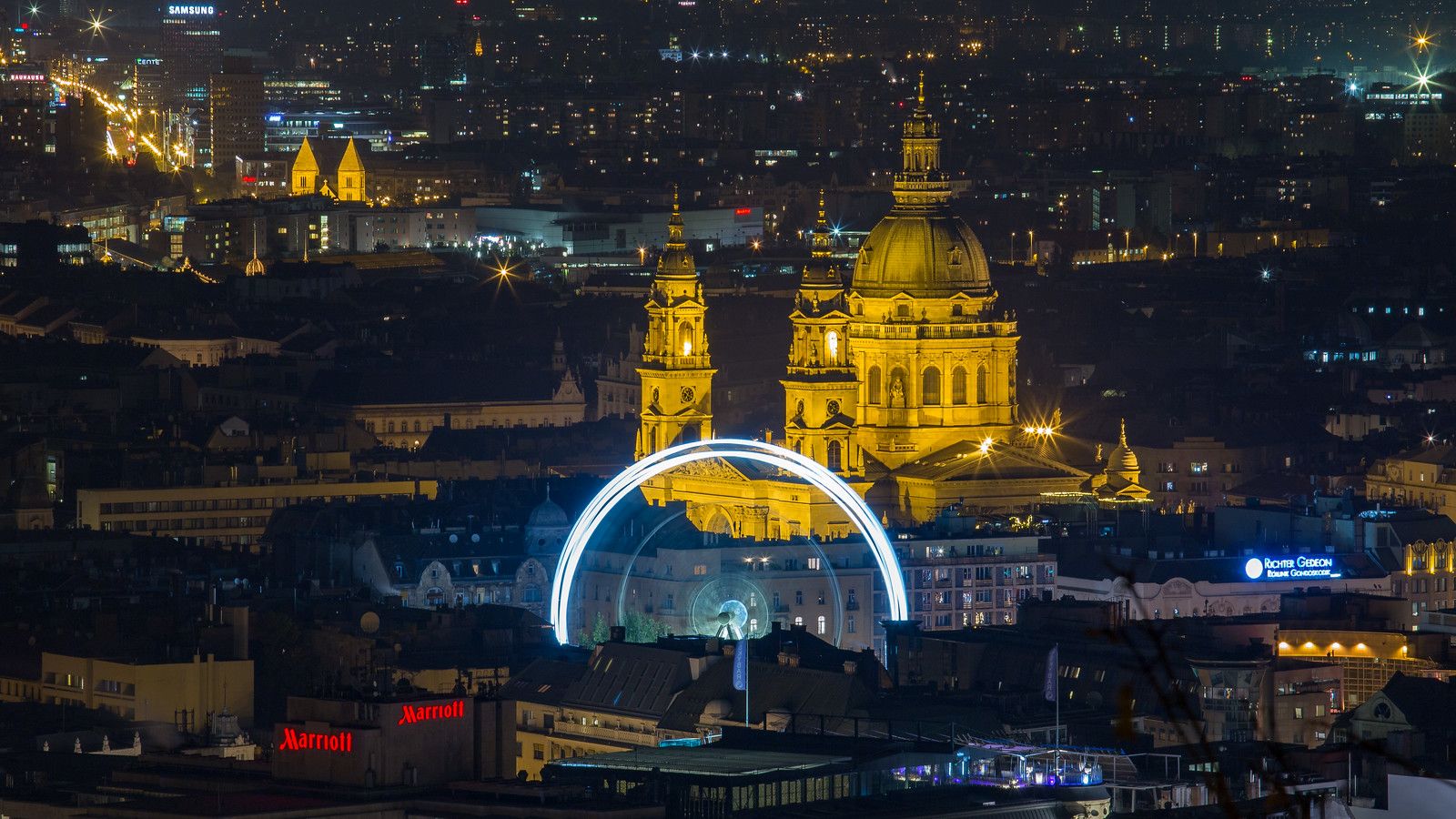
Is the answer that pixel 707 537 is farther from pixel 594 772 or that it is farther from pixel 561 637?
pixel 594 772

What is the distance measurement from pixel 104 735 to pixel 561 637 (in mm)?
17165

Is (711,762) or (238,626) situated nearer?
(711,762)

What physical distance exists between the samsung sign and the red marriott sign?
37873 mm

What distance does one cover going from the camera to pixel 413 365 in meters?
157

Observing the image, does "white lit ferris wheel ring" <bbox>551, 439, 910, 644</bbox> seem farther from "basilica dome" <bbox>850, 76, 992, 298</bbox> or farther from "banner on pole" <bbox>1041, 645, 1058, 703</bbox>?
"banner on pole" <bbox>1041, 645, 1058, 703</bbox>

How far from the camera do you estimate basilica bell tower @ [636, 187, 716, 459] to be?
375 feet

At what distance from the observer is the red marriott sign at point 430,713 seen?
64000mm

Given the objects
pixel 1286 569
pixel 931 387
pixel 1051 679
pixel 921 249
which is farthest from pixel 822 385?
pixel 1051 679

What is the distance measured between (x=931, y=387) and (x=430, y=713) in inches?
2023

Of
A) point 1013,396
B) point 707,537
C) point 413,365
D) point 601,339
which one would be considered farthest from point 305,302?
point 707,537

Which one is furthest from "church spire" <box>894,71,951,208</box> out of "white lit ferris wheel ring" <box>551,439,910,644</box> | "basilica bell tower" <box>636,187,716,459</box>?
"white lit ferris wheel ring" <box>551,439,910,644</box>

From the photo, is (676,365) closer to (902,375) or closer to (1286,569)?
(902,375)

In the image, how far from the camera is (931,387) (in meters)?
115

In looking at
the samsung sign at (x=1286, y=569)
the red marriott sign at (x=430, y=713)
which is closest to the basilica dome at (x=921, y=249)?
the samsung sign at (x=1286, y=569)
